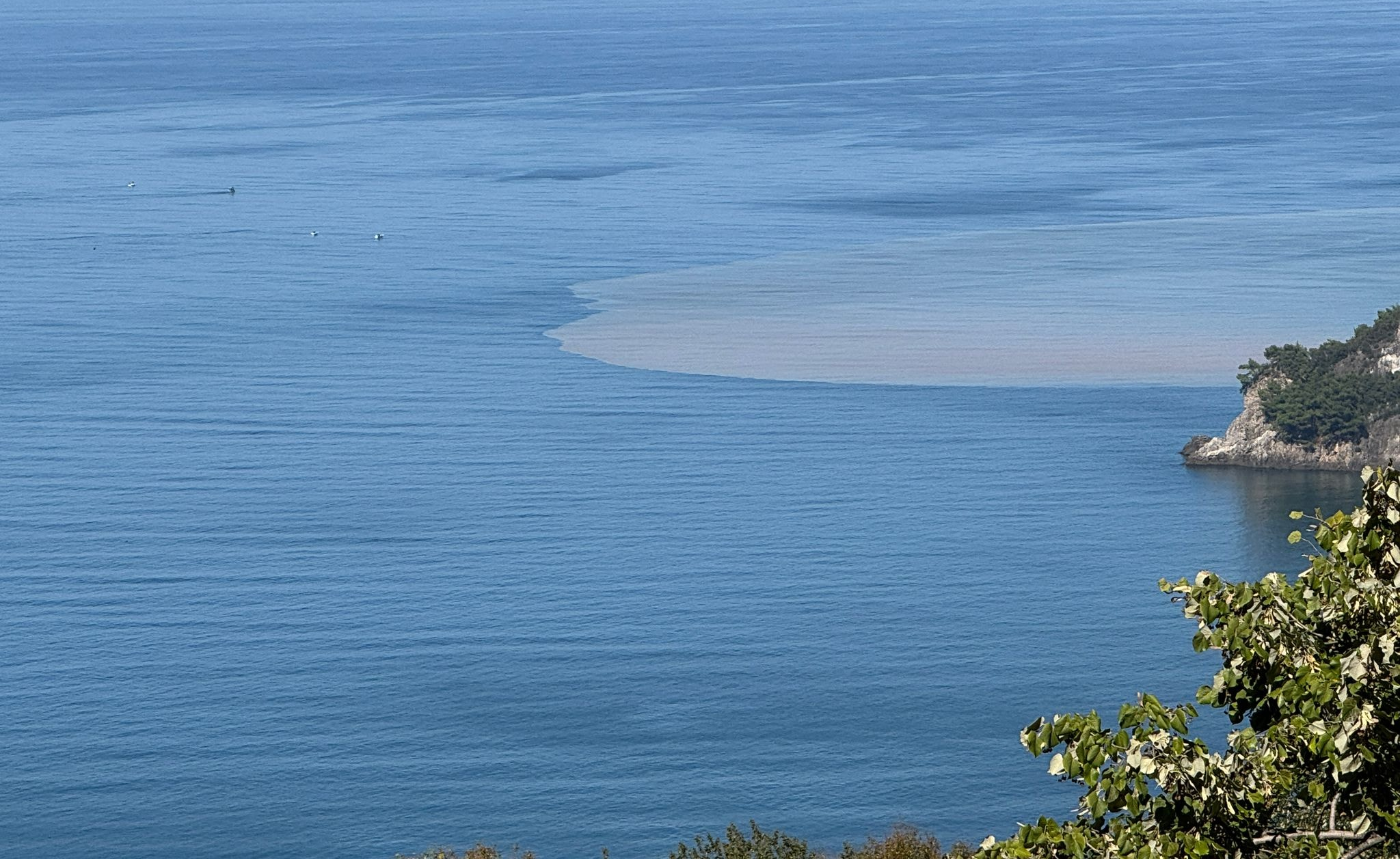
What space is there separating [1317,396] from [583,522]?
107ft

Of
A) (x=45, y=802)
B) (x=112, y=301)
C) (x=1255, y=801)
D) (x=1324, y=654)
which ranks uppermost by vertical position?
(x=112, y=301)

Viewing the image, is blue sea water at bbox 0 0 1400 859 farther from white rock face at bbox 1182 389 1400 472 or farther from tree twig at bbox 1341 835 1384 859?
tree twig at bbox 1341 835 1384 859

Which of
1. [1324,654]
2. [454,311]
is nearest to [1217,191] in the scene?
[454,311]

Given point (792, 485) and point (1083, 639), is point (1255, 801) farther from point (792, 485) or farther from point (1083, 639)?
point (792, 485)

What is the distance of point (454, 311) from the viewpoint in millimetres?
135500

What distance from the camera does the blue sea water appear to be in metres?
62.7

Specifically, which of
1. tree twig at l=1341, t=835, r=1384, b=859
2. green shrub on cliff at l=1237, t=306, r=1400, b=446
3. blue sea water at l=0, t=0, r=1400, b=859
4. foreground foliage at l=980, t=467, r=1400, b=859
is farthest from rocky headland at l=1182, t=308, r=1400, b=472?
foreground foliage at l=980, t=467, r=1400, b=859

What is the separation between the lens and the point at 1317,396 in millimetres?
98062

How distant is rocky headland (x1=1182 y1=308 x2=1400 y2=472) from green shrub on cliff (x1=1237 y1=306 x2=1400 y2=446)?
0.10 feet

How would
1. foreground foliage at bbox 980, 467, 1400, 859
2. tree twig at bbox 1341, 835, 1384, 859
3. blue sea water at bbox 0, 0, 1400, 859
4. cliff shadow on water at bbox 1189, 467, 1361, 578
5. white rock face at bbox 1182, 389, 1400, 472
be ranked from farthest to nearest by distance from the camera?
white rock face at bbox 1182, 389, 1400, 472 < cliff shadow on water at bbox 1189, 467, 1361, 578 < blue sea water at bbox 0, 0, 1400, 859 < tree twig at bbox 1341, 835, 1384, 859 < foreground foliage at bbox 980, 467, 1400, 859

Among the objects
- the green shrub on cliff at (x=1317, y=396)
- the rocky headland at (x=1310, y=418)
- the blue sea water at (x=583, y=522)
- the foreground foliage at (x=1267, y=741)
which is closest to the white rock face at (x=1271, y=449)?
the rocky headland at (x=1310, y=418)

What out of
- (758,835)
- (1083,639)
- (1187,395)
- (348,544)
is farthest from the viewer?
(1187,395)

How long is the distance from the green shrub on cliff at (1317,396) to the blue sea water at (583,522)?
2.44m

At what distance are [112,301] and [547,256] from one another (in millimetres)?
28578
